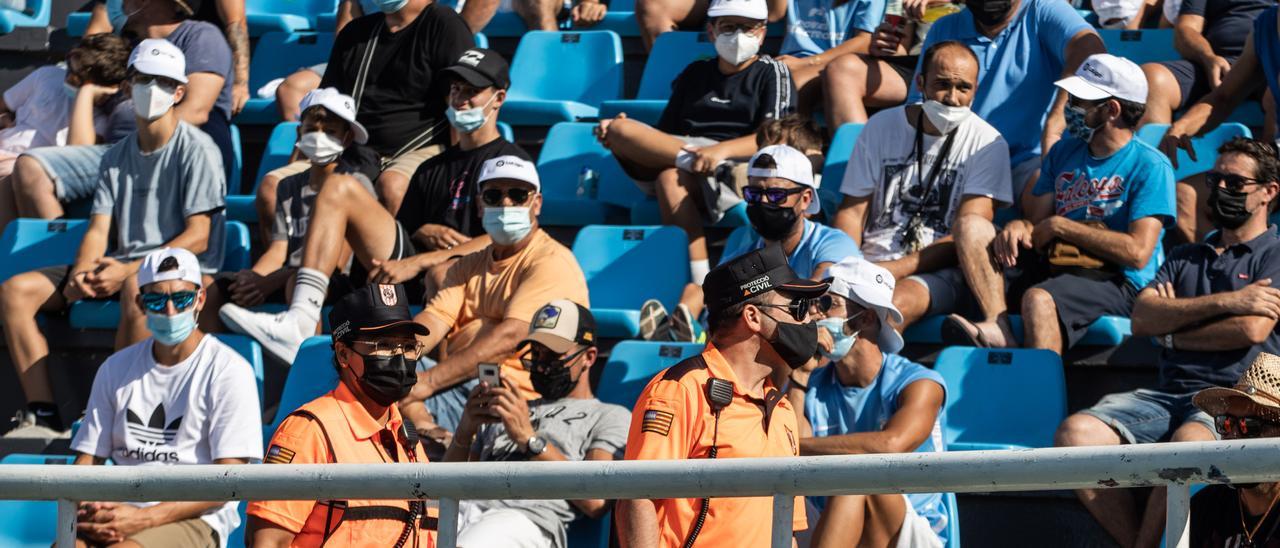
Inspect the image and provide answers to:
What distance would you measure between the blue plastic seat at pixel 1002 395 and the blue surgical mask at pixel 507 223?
1.64 meters

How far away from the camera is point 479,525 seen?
482 cm

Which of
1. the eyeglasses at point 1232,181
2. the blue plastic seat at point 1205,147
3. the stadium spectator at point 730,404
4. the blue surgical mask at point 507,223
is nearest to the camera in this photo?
the stadium spectator at point 730,404

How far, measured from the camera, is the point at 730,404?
3783 millimetres

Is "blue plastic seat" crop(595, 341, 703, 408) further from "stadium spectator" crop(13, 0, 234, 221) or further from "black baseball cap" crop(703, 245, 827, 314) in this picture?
"stadium spectator" crop(13, 0, 234, 221)

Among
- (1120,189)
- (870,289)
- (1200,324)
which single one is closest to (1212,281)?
(1200,324)

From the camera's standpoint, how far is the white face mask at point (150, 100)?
23.4 ft

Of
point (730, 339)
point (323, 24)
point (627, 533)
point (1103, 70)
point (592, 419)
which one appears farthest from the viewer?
point (323, 24)

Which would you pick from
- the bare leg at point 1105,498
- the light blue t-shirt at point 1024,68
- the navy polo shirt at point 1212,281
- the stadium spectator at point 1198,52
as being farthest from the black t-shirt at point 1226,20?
the bare leg at point 1105,498

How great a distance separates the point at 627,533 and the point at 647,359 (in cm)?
218

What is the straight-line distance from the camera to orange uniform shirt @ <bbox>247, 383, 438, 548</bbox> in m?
3.87

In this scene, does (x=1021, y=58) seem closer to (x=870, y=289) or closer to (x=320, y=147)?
(x=870, y=289)

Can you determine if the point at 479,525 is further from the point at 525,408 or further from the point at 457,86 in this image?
the point at 457,86

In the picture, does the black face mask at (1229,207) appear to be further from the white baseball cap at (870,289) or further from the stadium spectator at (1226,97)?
the white baseball cap at (870,289)

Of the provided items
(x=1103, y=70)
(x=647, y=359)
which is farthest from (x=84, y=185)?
(x=1103, y=70)
